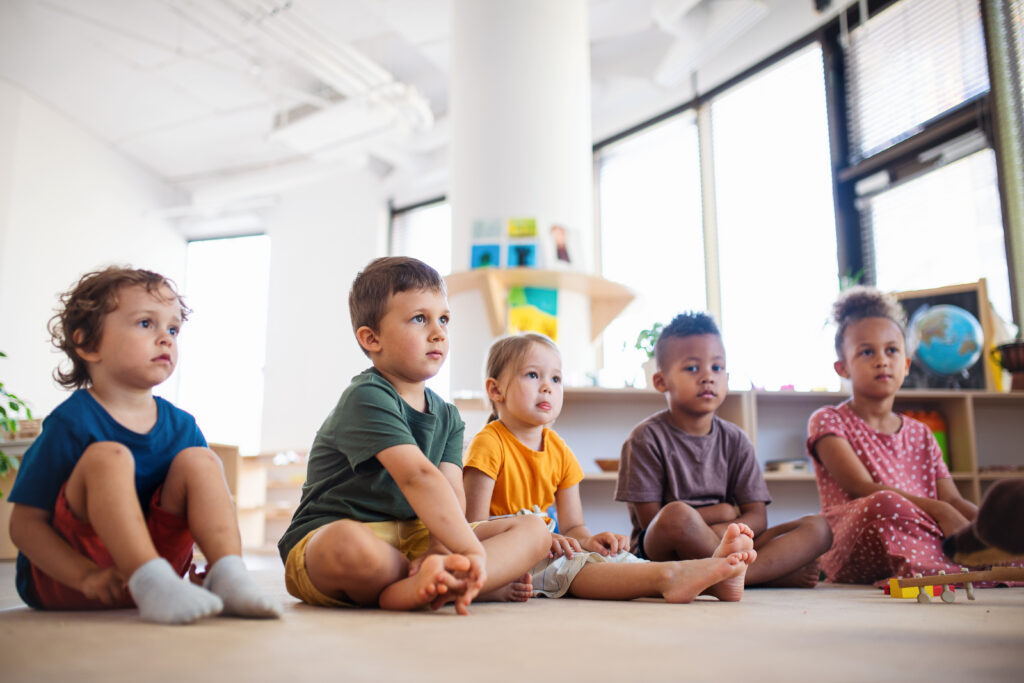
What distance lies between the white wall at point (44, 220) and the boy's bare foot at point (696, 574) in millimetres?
5284

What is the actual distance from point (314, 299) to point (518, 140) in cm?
370

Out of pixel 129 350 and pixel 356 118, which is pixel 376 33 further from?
pixel 129 350

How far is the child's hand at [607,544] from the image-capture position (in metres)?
1.67

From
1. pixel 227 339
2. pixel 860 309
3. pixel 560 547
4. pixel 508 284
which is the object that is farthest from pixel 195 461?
A: pixel 227 339

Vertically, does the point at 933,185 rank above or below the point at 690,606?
above

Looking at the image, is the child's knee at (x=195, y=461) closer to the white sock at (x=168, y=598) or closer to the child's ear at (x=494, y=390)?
the white sock at (x=168, y=598)

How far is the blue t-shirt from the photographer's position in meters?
1.26

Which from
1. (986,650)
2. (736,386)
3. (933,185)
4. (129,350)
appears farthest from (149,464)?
(933,185)

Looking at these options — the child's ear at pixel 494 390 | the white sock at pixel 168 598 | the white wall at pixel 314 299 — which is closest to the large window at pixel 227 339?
the white wall at pixel 314 299

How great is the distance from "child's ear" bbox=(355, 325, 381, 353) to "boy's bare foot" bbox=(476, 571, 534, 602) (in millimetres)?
477

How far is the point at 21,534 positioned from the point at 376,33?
494 cm

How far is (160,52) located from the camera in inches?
225

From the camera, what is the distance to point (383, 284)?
147 cm

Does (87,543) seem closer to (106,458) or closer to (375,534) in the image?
(106,458)
